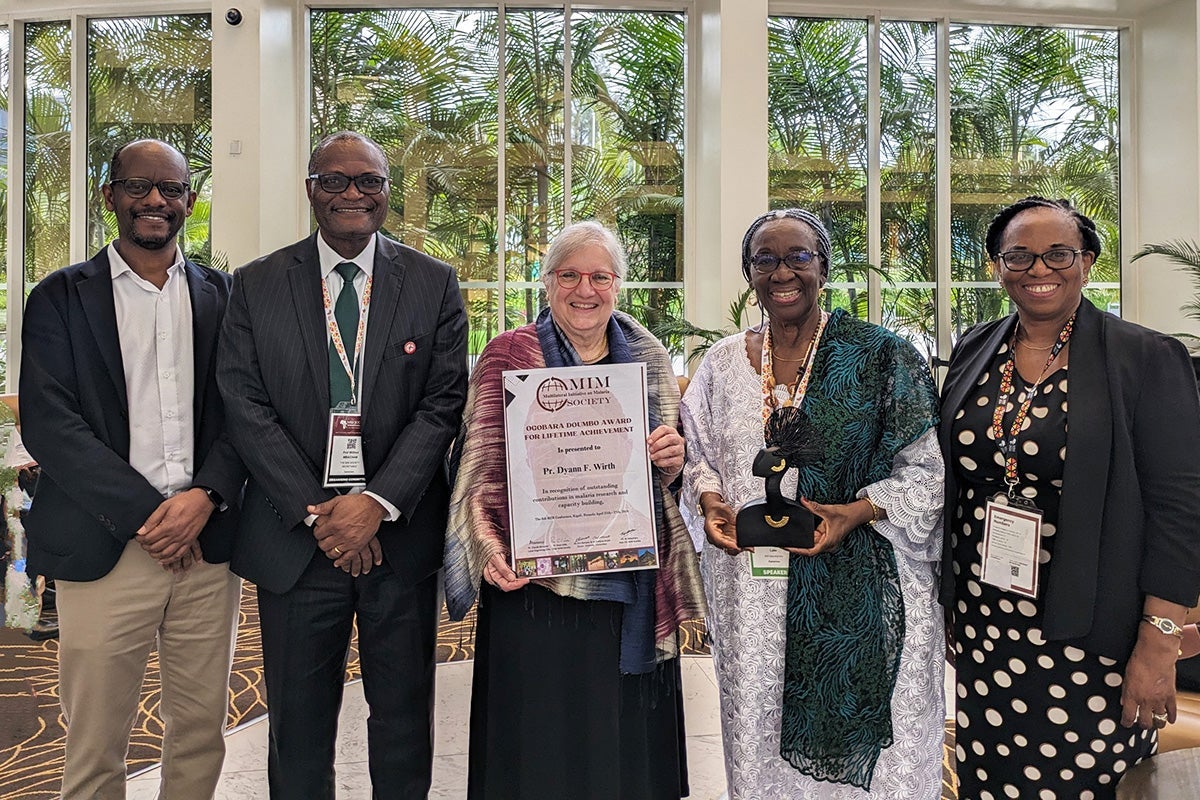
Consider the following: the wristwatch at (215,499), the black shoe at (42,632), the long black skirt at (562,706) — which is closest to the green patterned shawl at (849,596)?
the long black skirt at (562,706)

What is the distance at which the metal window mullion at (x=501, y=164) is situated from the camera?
25.3 ft

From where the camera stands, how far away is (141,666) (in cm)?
231

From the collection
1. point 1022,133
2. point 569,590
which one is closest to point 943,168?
point 1022,133

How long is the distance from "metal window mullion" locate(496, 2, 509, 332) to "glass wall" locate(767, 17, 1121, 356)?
100 inches

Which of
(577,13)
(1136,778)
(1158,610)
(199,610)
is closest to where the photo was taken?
(1136,778)

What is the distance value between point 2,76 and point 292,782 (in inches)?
344

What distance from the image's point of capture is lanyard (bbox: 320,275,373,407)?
2.12 metres

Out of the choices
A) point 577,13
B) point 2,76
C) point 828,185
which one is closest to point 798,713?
point 828,185

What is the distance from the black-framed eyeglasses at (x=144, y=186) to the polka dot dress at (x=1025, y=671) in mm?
2204

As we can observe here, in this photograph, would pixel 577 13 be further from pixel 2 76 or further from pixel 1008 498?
pixel 1008 498

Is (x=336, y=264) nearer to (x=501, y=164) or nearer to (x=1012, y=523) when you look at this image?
(x=1012, y=523)

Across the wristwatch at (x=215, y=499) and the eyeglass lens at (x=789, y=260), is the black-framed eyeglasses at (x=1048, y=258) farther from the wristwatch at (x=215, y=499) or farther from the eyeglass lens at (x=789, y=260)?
the wristwatch at (x=215, y=499)

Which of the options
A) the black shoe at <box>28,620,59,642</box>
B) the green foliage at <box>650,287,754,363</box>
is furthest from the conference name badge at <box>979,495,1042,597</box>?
the black shoe at <box>28,620,59,642</box>

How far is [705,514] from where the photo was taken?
2070 millimetres
